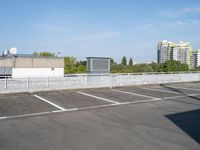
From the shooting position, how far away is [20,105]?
404 inches

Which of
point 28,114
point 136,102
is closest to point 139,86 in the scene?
point 136,102

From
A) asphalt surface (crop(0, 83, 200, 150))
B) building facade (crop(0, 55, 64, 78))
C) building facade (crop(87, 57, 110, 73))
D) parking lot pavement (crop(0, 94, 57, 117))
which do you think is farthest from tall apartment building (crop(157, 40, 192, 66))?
asphalt surface (crop(0, 83, 200, 150))

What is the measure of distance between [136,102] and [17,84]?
276 inches

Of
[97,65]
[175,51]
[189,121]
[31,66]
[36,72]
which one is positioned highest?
[175,51]

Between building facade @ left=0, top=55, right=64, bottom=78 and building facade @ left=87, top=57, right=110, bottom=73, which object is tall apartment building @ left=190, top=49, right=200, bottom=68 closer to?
A: building facade @ left=0, top=55, right=64, bottom=78

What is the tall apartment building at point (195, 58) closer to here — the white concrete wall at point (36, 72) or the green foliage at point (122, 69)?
the green foliage at point (122, 69)

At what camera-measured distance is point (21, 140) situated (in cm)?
564

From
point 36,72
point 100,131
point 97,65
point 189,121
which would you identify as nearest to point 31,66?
point 36,72

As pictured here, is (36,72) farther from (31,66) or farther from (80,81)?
(80,81)

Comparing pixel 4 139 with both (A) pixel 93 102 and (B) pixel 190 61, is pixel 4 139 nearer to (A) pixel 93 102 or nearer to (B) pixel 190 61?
(A) pixel 93 102

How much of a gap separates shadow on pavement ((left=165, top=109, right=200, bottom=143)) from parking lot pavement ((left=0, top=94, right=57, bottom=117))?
4956 mm

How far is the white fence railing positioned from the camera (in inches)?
525

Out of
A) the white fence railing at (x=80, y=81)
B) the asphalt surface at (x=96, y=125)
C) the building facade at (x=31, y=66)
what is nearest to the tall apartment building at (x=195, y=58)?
the building facade at (x=31, y=66)

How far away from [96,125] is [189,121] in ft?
10.9
